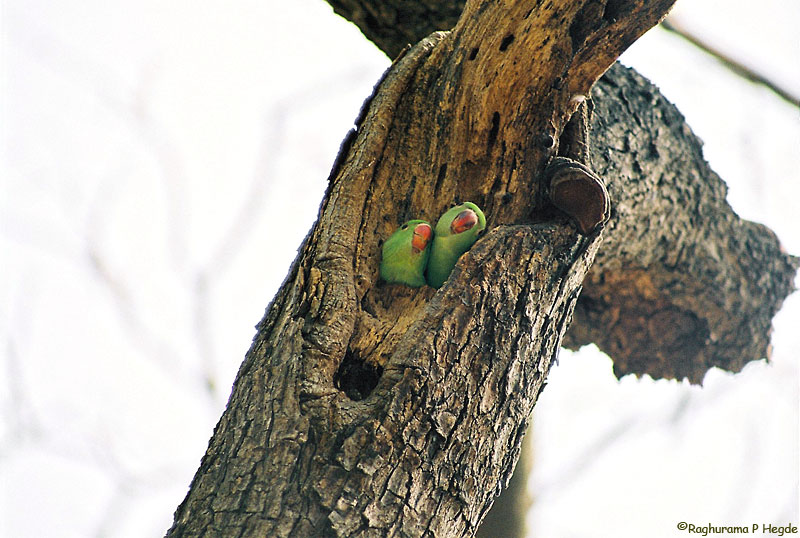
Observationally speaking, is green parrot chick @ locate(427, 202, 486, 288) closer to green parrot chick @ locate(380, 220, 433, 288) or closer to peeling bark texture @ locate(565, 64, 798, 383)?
green parrot chick @ locate(380, 220, 433, 288)

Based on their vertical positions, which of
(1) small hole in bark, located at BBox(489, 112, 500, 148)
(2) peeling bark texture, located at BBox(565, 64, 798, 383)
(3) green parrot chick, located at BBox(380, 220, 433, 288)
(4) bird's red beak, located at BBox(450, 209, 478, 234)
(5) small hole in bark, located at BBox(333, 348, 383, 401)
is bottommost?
(5) small hole in bark, located at BBox(333, 348, 383, 401)

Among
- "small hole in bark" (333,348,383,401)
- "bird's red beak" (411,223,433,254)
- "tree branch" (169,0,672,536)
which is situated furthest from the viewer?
"bird's red beak" (411,223,433,254)

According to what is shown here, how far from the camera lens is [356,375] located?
Answer: 7.75ft

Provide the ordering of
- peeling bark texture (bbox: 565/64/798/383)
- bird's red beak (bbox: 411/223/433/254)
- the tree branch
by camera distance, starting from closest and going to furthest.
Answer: the tree branch → bird's red beak (bbox: 411/223/433/254) → peeling bark texture (bbox: 565/64/798/383)

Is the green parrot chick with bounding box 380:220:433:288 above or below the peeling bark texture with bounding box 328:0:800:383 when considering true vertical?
below

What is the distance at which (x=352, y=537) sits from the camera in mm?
1824

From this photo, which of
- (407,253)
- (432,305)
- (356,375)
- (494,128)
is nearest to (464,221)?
(407,253)

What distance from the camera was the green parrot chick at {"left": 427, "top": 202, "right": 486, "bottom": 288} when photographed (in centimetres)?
285

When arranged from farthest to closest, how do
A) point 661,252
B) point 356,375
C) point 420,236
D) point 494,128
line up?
1. point 661,252
2. point 420,236
3. point 494,128
4. point 356,375

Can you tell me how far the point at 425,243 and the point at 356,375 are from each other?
2.74 feet

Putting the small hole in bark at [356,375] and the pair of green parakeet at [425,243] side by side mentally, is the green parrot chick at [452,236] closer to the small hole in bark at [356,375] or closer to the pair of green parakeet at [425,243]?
the pair of green parakeet at [425,243]

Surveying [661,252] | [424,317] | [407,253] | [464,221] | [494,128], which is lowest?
[424,317]

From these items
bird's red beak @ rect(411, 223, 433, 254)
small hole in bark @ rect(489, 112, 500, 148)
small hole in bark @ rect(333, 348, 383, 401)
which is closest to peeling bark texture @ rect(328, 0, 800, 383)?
small hole in bark @ rect(489, 112, 500, 148)

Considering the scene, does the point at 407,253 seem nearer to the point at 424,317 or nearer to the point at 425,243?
the point at 425,243
